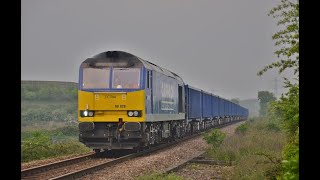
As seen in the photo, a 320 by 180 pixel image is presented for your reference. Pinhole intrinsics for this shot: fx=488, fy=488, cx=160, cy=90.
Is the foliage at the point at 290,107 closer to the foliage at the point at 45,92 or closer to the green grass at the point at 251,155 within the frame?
the green grass at the point at 251,155

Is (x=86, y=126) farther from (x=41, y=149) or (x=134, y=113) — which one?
(x=41, y=149)

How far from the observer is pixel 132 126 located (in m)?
15.6

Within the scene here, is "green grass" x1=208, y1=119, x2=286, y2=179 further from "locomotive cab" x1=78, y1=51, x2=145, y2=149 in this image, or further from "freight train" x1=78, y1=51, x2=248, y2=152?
"locomotive cab" x1=78, y1=51, x2=145, y2=149

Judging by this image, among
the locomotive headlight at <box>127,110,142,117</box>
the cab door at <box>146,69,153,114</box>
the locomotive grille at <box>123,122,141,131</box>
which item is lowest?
the locomotive grille at <box>123,122,141,131</box>

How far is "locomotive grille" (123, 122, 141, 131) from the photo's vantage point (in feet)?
50.9

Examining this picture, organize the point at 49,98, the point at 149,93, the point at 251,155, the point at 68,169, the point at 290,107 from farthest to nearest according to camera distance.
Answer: the point at 49,98
the point at 149,93
the point at 251,155
the point at 68,169
the point at 290,107

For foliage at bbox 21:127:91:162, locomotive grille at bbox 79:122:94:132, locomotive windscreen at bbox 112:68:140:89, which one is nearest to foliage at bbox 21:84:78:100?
foliage at bbox 21:127:91:162

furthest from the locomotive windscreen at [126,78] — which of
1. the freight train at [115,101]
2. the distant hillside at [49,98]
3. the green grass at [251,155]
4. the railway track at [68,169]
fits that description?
the distant hillside at [49,98]

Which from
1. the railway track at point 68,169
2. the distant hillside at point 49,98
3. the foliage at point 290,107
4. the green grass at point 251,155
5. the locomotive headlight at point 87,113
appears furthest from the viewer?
the distant hillside at point 49,98

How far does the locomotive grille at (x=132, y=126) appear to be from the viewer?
15516mm

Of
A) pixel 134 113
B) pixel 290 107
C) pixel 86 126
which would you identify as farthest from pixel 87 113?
pixel 290 107
